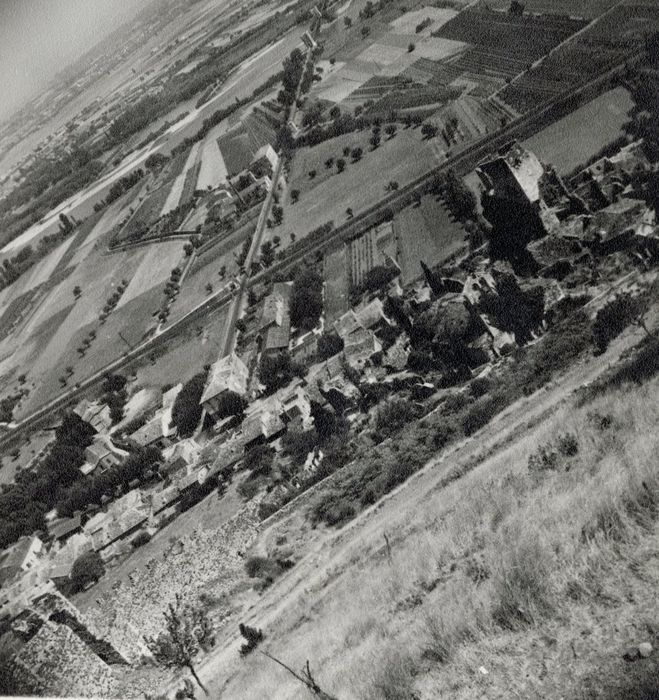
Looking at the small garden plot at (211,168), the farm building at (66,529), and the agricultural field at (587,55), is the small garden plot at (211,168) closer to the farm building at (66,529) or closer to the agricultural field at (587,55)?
the agricultural field at (587,55)

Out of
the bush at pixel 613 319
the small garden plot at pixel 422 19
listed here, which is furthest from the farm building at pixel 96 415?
the small garden plot at pixel 422 19

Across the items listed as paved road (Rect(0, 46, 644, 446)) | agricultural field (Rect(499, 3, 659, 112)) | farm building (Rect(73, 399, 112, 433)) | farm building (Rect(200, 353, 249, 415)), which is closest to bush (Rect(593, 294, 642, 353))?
farm building (Rect(200, 353, 249, 415))

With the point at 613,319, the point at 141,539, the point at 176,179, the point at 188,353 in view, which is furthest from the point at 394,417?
the point at 176,179

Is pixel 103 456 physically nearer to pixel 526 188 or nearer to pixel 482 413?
pixel 482 413

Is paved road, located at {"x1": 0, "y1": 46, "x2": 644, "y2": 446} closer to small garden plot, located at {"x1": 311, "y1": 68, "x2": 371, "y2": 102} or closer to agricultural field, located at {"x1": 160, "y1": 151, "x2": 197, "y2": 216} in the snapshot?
agricultural field, located at {"x1": 160, "y1": 151, "x2": 197, "y2": 216}

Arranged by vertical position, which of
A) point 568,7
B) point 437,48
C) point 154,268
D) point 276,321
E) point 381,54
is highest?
point 381,54

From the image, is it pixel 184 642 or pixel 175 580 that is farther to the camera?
pixel 175 580
